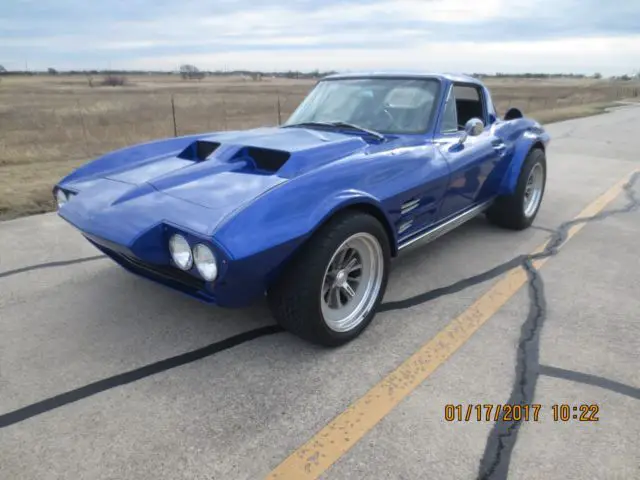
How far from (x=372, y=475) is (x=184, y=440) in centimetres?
80

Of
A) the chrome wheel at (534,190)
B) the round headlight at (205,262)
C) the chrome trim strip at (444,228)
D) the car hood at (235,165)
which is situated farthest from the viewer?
the chrome wheel at (534,190)

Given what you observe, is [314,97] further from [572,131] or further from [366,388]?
[572,131]

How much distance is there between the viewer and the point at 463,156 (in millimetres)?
3816

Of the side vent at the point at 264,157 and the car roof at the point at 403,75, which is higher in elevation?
the car roof at the point at 403,75

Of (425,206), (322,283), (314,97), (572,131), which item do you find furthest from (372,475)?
(572,131)

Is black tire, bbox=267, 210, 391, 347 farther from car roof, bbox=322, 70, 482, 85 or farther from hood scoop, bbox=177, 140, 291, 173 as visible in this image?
car roof, bbox=322, 70, 482, 85

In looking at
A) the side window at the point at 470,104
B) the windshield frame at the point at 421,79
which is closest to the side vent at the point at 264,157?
the windshield frame at the point at 421,79

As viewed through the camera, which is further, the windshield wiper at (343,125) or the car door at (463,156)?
the car door at (463,156)

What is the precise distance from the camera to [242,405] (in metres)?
2.37

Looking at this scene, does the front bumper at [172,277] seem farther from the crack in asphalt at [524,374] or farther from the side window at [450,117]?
the side window at [450,117]

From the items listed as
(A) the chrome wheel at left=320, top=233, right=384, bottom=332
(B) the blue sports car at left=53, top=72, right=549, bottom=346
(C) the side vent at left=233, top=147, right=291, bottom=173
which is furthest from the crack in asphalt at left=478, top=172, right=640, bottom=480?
(C) the side vent at left=233, top=147, right=291, bottom=173

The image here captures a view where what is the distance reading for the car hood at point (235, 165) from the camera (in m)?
2.59
